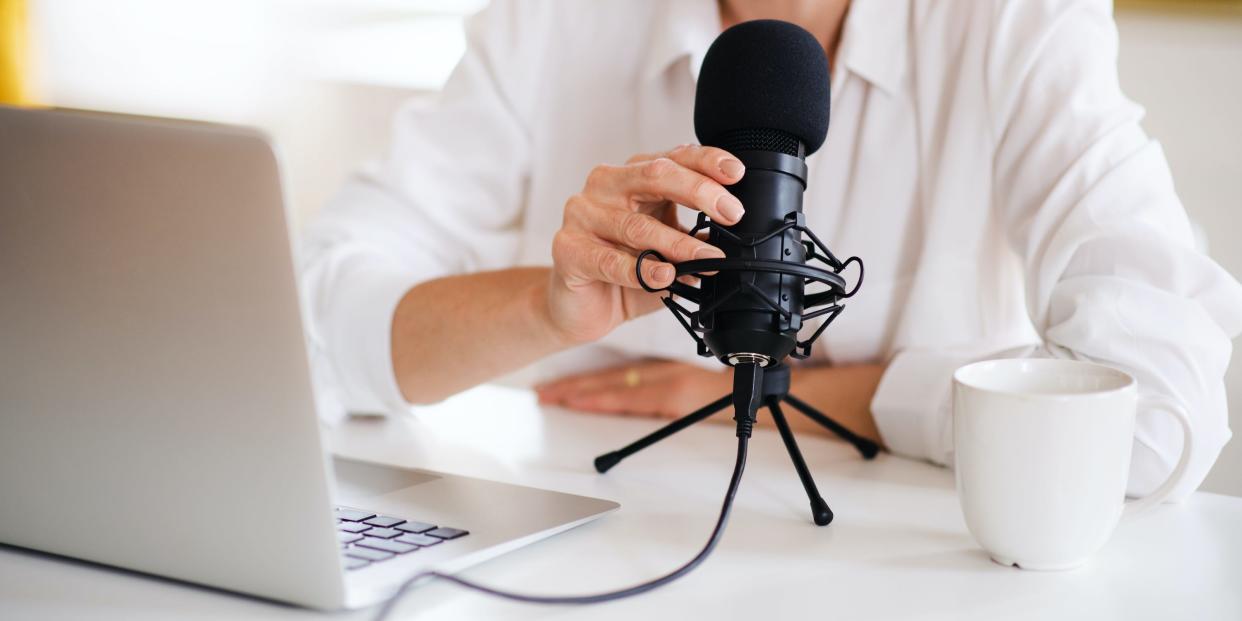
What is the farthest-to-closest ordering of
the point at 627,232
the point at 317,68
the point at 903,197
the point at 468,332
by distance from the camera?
1. the point at 317,68
2. the point at 903,197
3. the point at 468,332
4. the point at 627,232

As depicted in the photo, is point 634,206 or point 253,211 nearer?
point 253,211

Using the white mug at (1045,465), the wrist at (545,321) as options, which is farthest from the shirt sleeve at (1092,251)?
the wrist at (545,321)

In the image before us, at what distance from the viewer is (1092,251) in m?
0.82

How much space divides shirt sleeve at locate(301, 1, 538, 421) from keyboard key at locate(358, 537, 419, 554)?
0.58m

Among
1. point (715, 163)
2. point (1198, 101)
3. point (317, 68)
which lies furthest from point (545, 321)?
point (317, 68)

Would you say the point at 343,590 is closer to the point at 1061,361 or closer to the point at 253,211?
the point at 253,211

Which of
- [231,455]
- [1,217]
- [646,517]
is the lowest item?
[646,517]

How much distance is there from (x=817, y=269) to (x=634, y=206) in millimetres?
174

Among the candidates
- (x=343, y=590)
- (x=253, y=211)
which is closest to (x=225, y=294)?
(x=253, y=211)

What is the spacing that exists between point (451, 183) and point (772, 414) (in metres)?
0.63

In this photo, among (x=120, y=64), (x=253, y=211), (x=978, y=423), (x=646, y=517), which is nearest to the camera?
(x=253, y=211)

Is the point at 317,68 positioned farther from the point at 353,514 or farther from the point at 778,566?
the point at 778,566

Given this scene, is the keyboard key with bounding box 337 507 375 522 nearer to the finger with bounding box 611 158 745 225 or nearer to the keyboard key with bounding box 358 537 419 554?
the keyboard key with bounding box 358 537 419 554

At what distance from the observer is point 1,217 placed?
0.50 m
